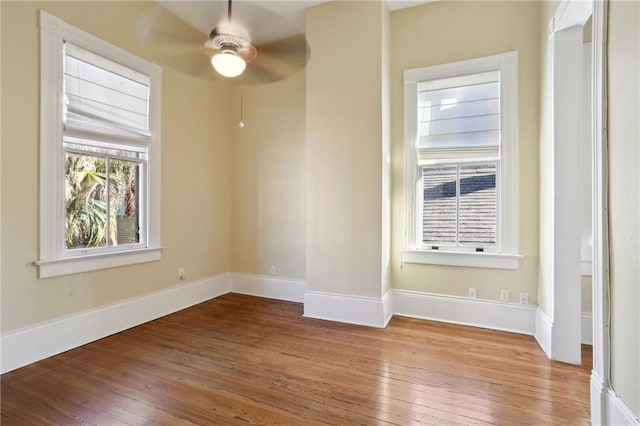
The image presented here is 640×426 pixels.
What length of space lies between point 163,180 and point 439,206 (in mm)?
3055

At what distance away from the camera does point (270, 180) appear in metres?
4.30

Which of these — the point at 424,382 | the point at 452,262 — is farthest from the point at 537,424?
the point at 452,262

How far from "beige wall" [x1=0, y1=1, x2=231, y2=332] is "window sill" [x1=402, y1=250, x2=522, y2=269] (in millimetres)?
2563

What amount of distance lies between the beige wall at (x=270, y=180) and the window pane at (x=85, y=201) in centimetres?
172

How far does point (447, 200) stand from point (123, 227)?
11.1 ft

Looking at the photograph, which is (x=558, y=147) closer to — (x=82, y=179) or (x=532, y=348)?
(x=532, y=348)

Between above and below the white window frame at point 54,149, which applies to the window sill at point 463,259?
below

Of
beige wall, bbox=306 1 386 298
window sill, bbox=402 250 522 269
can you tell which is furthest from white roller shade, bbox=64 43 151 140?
window sill, bbox=402 250 522 269

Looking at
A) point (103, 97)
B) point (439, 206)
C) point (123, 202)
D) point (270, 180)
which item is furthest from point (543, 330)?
point (103, 97)

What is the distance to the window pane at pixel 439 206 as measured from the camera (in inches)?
134

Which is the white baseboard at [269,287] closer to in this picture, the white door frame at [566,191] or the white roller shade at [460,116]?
the white roller shade at [460,116]

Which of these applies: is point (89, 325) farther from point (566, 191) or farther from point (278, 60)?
point (566, 191)

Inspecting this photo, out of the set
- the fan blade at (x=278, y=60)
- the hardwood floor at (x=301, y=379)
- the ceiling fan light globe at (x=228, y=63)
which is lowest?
the hardwood floor at (x=301, y=379)

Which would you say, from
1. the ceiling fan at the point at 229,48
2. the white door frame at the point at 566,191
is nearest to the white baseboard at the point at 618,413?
the white door frame at the point at 566,191
